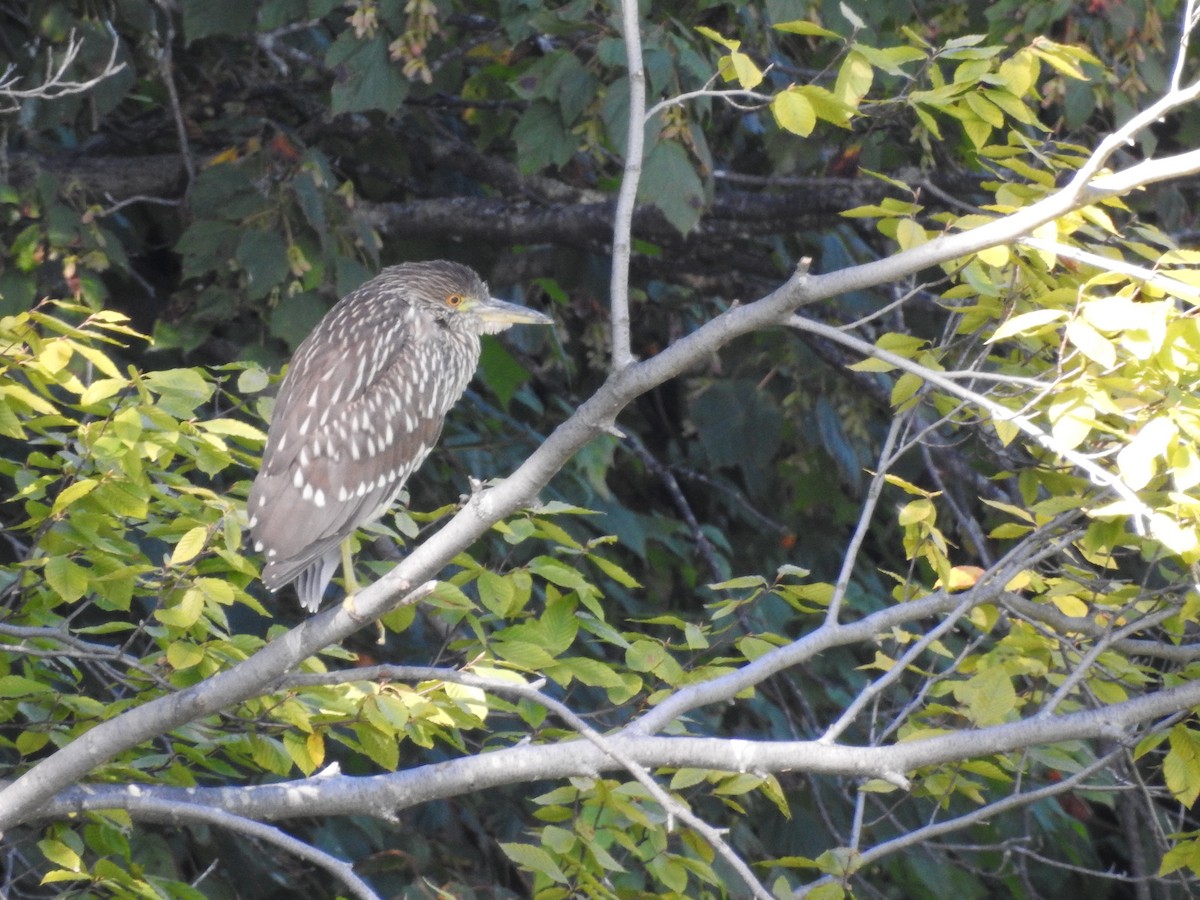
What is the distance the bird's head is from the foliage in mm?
319

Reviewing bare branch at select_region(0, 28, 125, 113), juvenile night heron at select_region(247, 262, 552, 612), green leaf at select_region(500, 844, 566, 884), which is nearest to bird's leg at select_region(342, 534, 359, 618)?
juvenile night heron at select_region(247, 262, 552, 612)

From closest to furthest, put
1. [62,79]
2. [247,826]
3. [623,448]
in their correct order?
[247,826] < [62,79] < [623,448]

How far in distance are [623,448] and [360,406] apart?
1.62 meters

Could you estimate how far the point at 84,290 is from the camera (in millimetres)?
3643

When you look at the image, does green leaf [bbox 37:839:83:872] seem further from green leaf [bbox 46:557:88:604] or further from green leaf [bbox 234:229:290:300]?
green leaf [bbox 234:229:290:300]

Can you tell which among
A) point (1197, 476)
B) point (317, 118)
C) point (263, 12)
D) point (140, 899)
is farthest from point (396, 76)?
point (1197, 476)

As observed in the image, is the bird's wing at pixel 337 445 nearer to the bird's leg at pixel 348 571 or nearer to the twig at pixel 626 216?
the bird's leg at pixel 348 571

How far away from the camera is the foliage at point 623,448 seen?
2441mm

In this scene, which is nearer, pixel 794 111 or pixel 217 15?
pixel 794 111

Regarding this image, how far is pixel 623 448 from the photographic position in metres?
5.13

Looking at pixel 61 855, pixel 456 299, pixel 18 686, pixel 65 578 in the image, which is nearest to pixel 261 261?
pixel 456 299

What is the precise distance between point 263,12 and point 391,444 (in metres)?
1.13

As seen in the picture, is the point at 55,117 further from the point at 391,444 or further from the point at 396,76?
the point at 391,444

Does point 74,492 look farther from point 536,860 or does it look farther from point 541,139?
point 541,139
